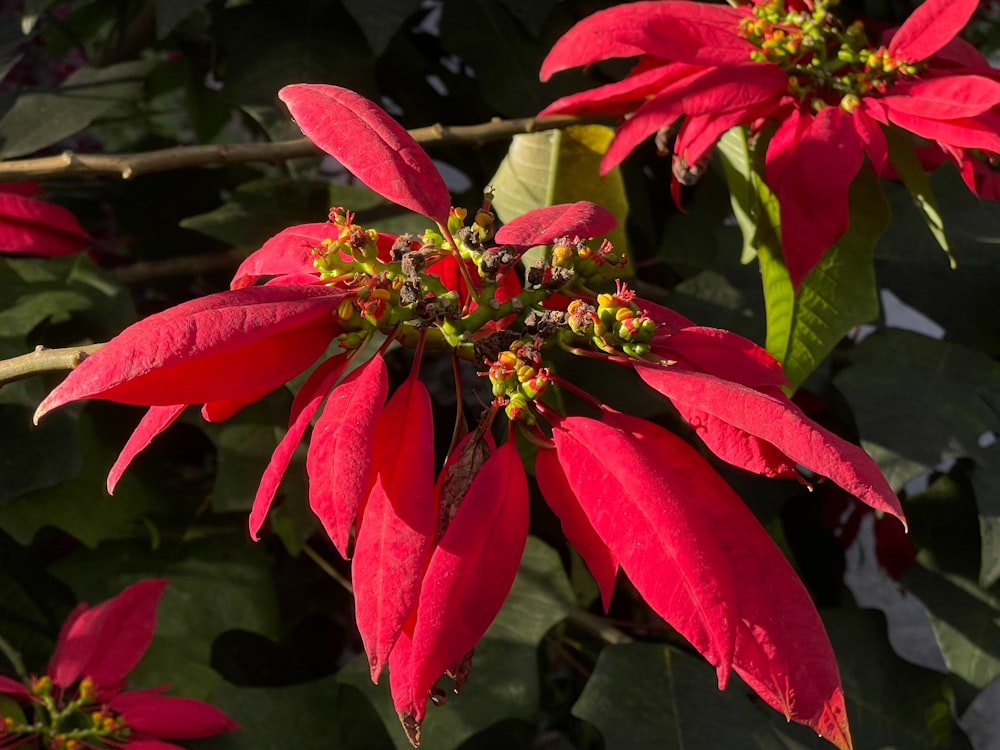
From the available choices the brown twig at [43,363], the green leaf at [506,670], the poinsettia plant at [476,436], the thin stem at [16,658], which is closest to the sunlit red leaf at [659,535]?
Answer: the poinsettia plant at [476,436]

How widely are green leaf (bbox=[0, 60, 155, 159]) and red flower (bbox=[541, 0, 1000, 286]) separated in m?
0.22

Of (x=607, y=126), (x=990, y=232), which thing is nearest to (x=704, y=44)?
(x=607, y=126)

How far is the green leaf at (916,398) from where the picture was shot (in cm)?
38

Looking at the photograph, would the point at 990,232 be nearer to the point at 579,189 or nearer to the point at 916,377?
the point at 916,377

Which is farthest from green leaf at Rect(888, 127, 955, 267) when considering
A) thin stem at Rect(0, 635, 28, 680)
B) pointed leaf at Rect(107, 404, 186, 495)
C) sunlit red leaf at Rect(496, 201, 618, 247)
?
thin stem at Rect(0, 635, 28, 680)

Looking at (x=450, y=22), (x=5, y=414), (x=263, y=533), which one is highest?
(x=450, y=22)

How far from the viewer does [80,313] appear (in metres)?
0.41

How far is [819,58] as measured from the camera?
0.33 meters

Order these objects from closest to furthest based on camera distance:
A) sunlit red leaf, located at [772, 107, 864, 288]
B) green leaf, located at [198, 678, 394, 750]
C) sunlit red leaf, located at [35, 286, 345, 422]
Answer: sunlit red leaf, located at [35, 286, 345, 422] < sunlit red leaf, located at [772, 107, 864, 288] < green leaf, located at [198, 678, 394, 750]

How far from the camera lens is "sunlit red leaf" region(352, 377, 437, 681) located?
0.18 metres

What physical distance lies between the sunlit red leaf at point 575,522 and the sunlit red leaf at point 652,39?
0.15 meters

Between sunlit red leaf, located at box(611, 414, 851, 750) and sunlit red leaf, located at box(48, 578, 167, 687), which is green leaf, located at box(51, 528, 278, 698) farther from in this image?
sunlit red leaf, located at box(611, 414, 851, 750)

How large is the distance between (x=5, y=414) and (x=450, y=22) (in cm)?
27

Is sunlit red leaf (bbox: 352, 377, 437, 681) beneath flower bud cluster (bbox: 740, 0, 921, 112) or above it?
beneath
